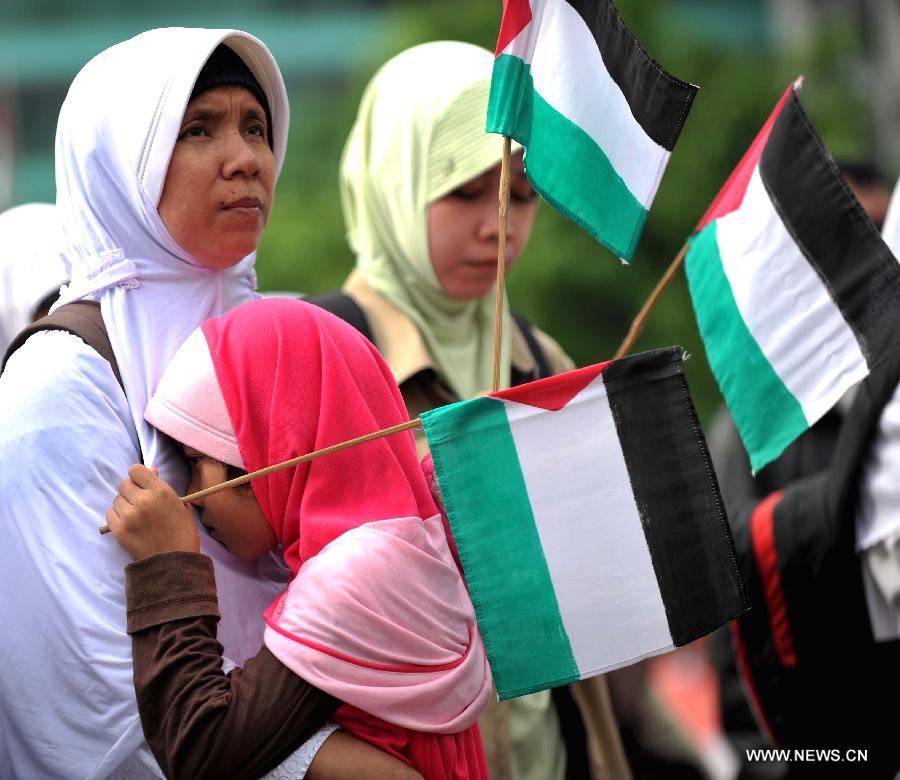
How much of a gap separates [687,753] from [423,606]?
171 centimetres

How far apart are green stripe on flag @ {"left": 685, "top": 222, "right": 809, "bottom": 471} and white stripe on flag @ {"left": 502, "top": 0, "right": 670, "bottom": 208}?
19.8 inches

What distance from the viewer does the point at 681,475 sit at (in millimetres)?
2734

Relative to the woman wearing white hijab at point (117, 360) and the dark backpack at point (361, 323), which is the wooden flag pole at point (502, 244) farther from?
the dark backpack at point (361, 323)

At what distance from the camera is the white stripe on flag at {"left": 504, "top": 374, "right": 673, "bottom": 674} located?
2656 mm

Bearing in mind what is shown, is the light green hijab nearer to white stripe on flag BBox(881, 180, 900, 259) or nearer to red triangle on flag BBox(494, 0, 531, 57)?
red triangle on flag BBox(494, 0, 531, 57)

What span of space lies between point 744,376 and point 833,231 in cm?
38

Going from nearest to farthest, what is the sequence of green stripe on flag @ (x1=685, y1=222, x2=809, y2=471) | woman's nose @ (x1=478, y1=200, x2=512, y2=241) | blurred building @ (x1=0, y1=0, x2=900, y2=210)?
green stripe on flag @ (x1=685, y1=222, x2=809, y2=471) < woman's nose @ (x1=478, y1=200, x2=512, y2=241) < blurred building @ (x1=0, y1=0, x2=900, y2=210)

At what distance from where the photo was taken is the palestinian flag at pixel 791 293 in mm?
3201

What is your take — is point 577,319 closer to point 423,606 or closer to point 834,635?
point 834,635

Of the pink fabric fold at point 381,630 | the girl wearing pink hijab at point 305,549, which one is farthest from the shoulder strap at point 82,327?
the pink fabric fold at point 381,630

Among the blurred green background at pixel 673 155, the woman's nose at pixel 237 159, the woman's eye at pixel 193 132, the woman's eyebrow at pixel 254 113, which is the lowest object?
the blurred green background at pixel 673 155

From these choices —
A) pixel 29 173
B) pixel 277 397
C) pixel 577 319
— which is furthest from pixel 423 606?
pixel 29 173

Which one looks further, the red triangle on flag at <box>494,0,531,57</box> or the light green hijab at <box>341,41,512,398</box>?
the light green hijab at <box>341,41,512,398</box>

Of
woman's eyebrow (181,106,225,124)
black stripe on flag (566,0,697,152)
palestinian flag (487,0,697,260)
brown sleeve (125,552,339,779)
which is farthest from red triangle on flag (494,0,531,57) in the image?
brown sleeve (125,552,339,779)
